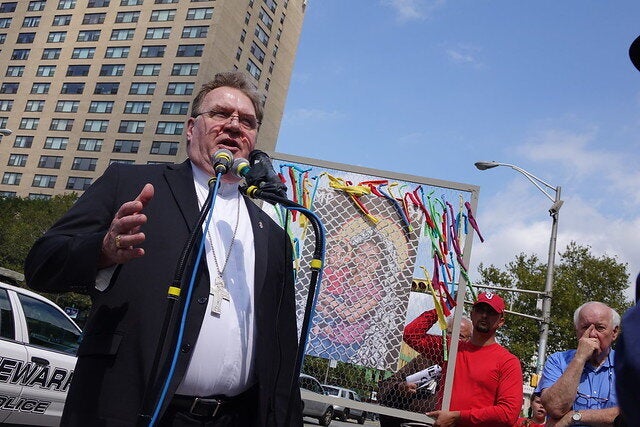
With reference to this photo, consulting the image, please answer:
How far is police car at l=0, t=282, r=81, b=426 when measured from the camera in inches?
232

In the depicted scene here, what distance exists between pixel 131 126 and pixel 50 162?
10599 mm

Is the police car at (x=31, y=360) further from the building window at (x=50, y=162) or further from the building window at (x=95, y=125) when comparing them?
the building window at (x=50, y=162)

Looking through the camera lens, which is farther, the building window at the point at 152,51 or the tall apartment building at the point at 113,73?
the building window at the point at 152,51

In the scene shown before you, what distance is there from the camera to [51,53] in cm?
7212

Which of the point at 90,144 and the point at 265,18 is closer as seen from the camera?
the point at 90,144

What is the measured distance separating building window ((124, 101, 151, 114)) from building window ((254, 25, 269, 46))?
14906 mm

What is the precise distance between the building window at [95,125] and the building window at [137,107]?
2.79 meters

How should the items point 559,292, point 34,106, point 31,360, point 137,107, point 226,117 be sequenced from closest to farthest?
point 226,117
point 31,360
point 559,292
point 137,107
point 34,106

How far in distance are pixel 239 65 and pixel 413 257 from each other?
65600 mm

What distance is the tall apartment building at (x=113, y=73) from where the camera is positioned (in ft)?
212

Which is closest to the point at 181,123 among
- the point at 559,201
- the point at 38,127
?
the point at 38,127

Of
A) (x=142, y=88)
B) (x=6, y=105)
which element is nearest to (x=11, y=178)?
(x=6, y=105)

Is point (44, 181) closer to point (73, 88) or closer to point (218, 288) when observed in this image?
point (73, 88)

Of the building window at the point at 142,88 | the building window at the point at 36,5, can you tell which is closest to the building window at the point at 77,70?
the building window at the point at 142,88
